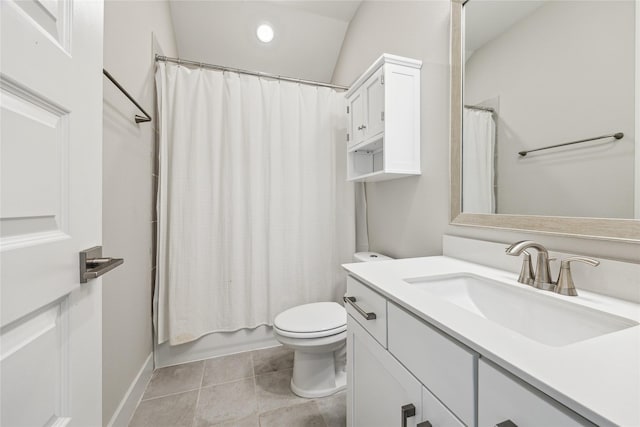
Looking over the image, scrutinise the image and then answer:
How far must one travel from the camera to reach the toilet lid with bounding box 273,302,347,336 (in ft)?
4.56

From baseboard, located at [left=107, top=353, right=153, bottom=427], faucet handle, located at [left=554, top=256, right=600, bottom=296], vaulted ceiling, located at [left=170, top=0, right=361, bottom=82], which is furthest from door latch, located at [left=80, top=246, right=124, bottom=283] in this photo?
vaulted ceiling, located at [left=170, top=0, right=361, bottom=82]

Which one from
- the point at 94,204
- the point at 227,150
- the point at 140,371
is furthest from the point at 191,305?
the point at 94,204

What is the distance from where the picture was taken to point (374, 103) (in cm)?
146

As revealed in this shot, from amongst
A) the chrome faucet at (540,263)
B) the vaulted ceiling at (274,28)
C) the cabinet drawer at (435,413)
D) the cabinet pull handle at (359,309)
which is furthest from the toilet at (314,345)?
the vaulted ceiling at (274,28)

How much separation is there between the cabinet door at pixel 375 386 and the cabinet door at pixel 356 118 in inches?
44.2

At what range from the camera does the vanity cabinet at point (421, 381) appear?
40cm

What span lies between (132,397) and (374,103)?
2.03 metres

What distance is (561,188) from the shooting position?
80 cm

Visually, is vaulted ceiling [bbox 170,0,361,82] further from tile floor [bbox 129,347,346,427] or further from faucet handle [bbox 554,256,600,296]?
tile floor [bbox 129,347,346,427]

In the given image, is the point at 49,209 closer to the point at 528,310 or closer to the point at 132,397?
the point at 528,310

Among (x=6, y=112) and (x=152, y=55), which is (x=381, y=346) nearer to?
(x=6, y=112)

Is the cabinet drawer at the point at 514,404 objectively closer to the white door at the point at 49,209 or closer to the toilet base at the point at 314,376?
the white door at the point at 49,209

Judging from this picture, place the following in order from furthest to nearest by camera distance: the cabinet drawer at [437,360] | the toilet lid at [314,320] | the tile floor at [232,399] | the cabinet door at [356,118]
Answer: the cabinet door at [356,118] → the toilet lid at [314,320] → the tile floor at [232,399] → the cabinet drawer at [437,360]

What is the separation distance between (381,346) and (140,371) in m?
1.48
